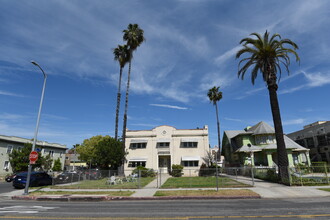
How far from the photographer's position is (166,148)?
33375 millimetres

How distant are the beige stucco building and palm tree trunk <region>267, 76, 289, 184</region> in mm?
15182

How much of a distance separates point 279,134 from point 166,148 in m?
19.0

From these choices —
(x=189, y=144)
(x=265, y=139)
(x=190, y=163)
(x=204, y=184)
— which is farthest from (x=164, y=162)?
(x=265, y=139)

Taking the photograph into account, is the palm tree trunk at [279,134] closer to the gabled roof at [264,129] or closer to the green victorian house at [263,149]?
the green victorian house at [263,149]

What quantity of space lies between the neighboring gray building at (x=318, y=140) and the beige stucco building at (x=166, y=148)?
24.1 metres

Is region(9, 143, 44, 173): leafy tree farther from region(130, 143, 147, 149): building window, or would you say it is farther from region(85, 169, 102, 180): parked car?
region(130, 143, 147, 149): building window

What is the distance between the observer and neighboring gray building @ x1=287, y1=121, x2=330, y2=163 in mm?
37125

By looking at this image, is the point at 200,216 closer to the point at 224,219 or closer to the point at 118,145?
the point at 224,219

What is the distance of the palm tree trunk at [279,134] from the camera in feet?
55.7

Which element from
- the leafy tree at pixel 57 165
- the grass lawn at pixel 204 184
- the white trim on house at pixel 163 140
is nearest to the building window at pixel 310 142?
the white trim on house at pixel 163 140

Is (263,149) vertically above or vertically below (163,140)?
below

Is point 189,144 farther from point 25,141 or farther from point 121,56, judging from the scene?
point 25,141

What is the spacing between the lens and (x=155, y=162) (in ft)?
108

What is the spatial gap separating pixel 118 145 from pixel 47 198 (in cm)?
1687
